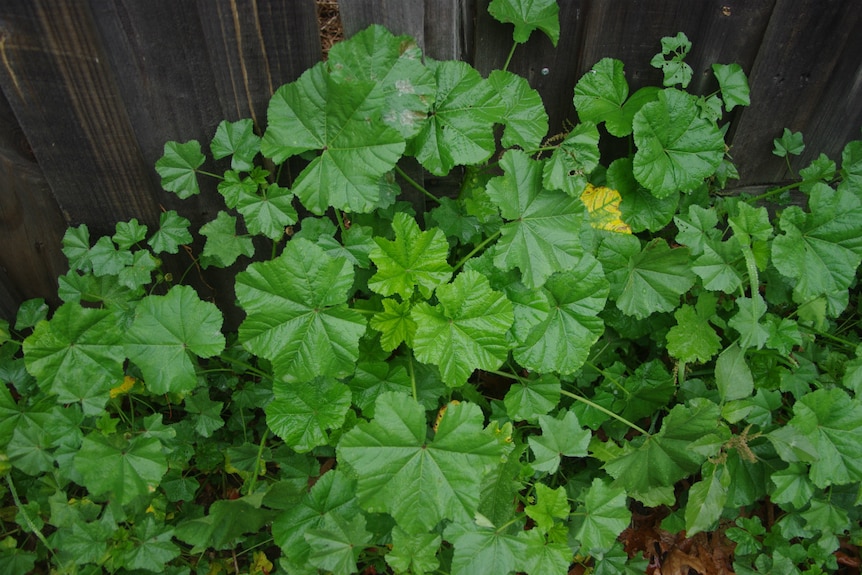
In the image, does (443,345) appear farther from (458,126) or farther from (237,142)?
(237,142)

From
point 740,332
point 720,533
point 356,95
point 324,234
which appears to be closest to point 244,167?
point 324,234

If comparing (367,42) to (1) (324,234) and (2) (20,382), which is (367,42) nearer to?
(1) (324,234)

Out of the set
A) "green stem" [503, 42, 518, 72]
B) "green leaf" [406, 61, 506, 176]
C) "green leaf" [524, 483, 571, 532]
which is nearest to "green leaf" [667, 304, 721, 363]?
"green leaf" [524, 483, 571, 532]

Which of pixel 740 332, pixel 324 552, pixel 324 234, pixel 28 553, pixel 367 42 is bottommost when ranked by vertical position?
pixel 28 553

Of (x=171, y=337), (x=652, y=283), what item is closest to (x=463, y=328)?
(x=652, y=283)

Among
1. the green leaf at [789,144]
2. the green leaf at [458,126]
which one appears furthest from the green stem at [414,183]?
the green leaf at [789,144]

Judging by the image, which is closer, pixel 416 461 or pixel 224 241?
pixel 416 461
